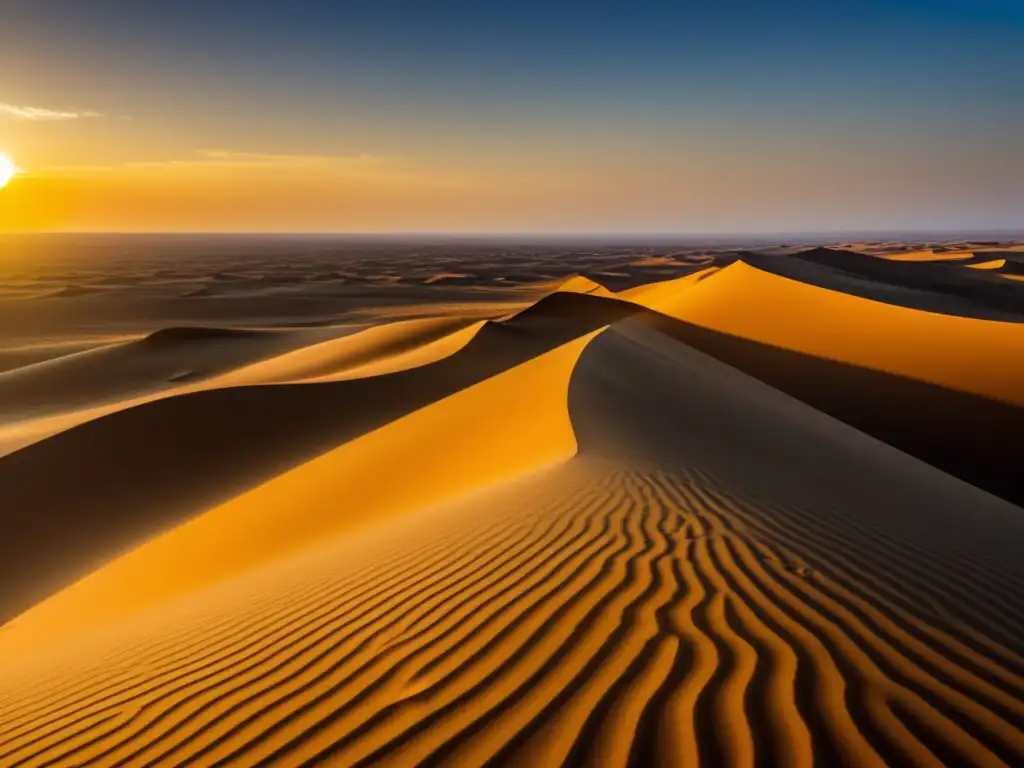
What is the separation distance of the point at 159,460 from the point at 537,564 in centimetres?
942

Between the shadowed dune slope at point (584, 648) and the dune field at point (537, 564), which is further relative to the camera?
the dune field at point (537, 564)

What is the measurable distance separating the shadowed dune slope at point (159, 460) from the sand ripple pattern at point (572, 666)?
4.69m

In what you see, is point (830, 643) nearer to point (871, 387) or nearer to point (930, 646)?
point (930, 646)

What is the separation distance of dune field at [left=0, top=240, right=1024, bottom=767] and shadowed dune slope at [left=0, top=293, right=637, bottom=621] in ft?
0.19

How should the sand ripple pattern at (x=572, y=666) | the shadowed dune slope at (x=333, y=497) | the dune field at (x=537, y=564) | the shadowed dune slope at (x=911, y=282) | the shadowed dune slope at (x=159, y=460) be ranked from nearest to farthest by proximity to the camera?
the sand ripple pattern at (x=572, y=666), the dune field at (x=537, y=564), the shadowed dune slope at (x=333, y=497), the shadowed dune slope at (x=159, y=460), the shadowed dune slope at (x=911, y=282)

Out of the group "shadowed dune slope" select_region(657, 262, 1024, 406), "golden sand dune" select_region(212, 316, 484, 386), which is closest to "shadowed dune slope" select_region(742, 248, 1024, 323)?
"shadowed dune slope" select_region(657, 262, 1024, 406)

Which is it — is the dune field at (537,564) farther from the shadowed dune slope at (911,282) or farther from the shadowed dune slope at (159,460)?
the shadowed dune slope at (911,282)

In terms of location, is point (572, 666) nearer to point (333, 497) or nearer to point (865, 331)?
point (333, 497)

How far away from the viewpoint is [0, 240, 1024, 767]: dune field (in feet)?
8.05

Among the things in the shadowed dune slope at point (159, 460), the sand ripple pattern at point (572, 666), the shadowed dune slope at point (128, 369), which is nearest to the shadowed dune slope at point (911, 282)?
the shadowed dune slope at point (159, 460)

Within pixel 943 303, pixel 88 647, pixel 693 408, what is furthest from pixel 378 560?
pixel 943 303

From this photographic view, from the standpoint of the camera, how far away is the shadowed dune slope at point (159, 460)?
8586mm

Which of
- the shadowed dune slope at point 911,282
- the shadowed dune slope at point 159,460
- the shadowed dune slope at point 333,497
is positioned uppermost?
the shadowed dune slope at point 333,497

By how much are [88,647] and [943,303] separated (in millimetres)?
29283
